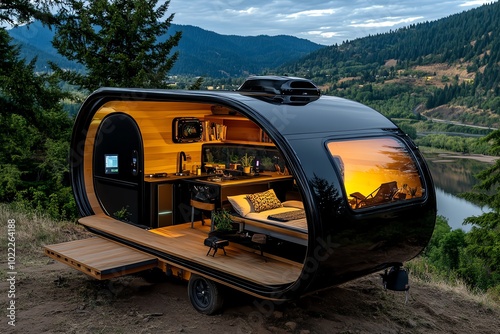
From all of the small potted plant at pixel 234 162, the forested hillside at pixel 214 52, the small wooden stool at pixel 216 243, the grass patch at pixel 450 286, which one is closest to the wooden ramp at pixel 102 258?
the small wooden stool at pixel 216 243

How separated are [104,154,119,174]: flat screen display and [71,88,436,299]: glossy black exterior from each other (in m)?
2.44

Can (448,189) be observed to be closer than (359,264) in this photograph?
No

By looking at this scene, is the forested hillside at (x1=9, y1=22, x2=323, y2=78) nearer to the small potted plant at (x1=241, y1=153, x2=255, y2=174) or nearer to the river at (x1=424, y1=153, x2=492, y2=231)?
the small potted plant at (x1=241, y1=153, x2=255, y2=174)

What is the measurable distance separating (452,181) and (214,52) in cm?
4064

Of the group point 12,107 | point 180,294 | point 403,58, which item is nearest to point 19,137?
point 12,107

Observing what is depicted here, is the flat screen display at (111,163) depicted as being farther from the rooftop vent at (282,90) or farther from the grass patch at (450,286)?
the grass patch at (450,286)

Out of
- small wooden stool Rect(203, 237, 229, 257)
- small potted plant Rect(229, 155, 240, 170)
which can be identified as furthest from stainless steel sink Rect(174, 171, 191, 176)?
small wooden stool Rect(203, 237, 229, 257)

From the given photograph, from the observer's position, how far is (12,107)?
2219cm

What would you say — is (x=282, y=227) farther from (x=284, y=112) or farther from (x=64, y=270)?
(x=64, y=270)

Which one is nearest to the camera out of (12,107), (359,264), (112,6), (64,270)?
(359,264)

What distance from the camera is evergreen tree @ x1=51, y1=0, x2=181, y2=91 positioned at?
23.9m

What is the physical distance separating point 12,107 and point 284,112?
63.0 feet

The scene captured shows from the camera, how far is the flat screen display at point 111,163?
9320mm

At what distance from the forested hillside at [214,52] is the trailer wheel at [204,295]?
1578cm
